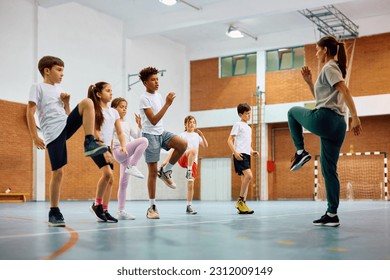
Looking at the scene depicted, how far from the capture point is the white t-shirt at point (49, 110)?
4871 millimetres

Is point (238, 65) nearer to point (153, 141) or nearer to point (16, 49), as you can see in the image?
point (16, 49)

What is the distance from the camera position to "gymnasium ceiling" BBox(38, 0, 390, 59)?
16781 millimetres

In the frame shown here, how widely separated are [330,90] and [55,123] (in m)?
2.86

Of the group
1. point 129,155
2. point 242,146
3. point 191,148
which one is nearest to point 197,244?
point 129,155

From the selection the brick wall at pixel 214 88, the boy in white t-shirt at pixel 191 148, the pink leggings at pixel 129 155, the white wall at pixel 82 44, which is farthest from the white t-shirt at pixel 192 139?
the brick wall at pixel 214 88

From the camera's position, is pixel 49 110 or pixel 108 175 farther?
pixel 108 175

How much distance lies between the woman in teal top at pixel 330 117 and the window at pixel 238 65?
1680 centimetres

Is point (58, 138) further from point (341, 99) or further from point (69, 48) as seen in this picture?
point (69, 48)

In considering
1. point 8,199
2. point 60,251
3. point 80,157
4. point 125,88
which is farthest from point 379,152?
point 60,251

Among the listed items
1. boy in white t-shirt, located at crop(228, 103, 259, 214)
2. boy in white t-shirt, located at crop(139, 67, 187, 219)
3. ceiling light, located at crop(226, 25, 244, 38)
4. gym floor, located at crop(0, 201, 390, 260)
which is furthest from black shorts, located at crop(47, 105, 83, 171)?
ceiling light, located at crop(226, 25, 244, 38)

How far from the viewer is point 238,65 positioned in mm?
22094

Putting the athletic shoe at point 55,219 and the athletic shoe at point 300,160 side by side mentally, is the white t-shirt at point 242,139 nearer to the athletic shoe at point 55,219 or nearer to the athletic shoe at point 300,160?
the athletic shoe at point 300,160

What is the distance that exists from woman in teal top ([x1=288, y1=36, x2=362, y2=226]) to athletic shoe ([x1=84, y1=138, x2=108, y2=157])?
198cm

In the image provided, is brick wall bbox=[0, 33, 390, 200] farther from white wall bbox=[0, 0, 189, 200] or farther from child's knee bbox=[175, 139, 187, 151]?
child's knee bbox=[175, 139, 187, 151]
